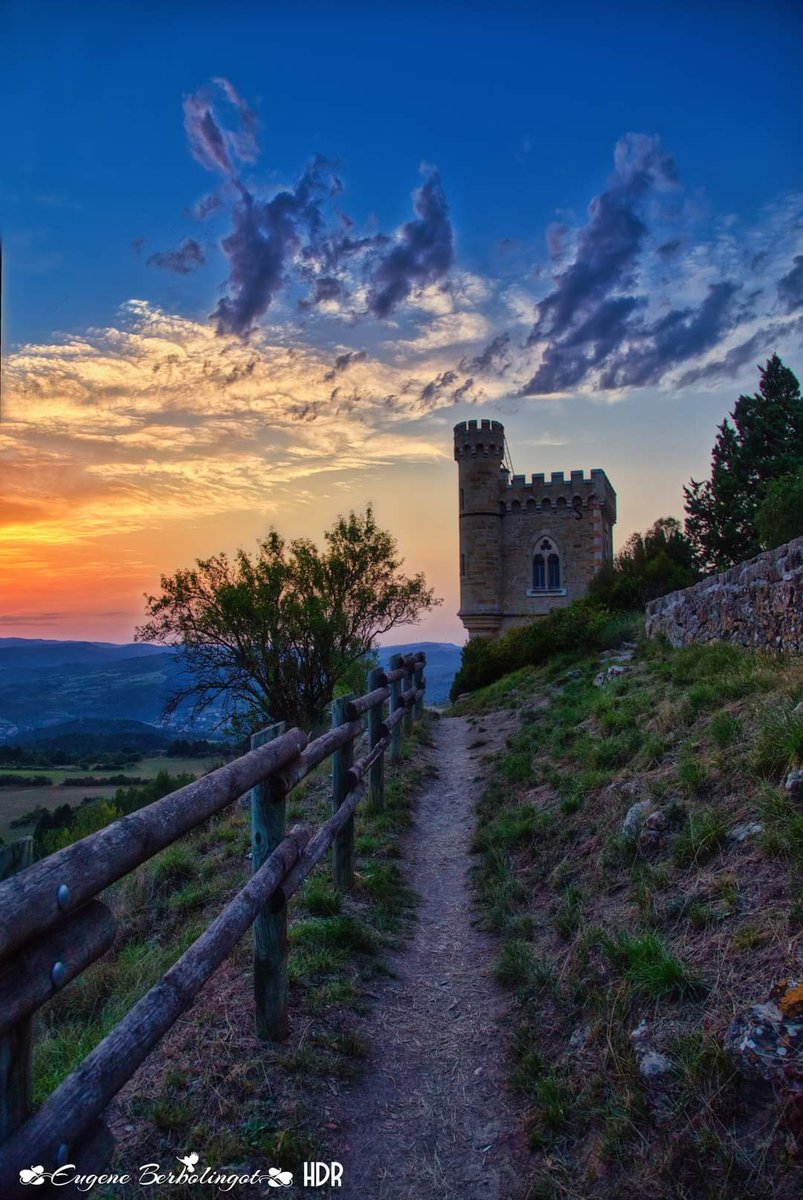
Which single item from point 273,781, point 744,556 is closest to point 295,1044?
point 273,781

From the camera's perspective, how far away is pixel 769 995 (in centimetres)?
316

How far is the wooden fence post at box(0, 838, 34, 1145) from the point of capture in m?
1.86

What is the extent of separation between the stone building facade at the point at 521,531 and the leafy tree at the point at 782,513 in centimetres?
1382

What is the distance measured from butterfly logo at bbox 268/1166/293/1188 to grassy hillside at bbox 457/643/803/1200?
Result: 1.07 meters

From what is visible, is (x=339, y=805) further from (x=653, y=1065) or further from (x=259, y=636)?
(x=259, y=636)

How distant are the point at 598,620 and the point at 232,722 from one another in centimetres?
1167

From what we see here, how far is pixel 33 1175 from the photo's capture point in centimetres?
184

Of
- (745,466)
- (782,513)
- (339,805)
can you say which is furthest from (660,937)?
Answer: (745,466)

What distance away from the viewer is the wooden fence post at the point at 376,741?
8.45 metres

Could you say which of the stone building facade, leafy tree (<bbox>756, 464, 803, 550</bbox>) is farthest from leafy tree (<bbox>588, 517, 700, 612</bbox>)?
the stone building facade

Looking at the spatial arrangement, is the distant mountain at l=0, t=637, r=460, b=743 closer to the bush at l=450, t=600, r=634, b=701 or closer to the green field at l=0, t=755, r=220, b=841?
the green field at l=0, t=755, r=220, b=841

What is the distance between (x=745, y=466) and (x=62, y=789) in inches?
1285

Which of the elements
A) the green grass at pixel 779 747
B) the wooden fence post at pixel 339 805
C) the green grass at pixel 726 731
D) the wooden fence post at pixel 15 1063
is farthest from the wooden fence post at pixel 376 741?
the wooden fence post at pixel 15 1063

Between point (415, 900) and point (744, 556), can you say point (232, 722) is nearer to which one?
point (415, 900)
